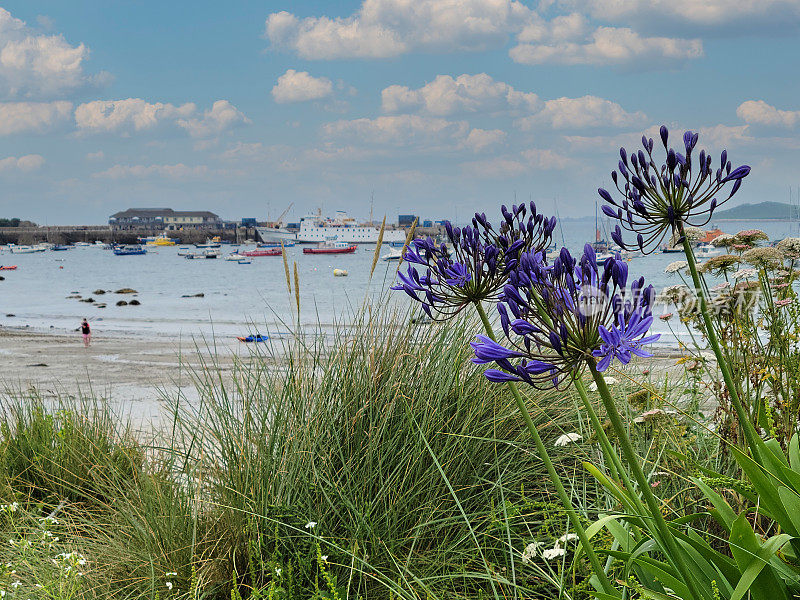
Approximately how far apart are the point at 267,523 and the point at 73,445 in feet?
7.20

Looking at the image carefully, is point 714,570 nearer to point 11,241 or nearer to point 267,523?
point 267,523

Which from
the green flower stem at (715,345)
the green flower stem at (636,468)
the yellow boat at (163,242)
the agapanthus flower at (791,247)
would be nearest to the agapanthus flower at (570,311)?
the green flower stem at (636,468)

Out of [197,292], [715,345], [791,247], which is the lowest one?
A: [197,292]

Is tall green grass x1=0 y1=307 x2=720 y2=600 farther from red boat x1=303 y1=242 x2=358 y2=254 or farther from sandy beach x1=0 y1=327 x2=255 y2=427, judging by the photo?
red boat x1=303 y1=242 x2=358 y2=254

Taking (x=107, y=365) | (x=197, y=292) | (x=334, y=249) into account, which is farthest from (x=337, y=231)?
(x=107, y=365)

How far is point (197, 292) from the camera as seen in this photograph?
46.9 m

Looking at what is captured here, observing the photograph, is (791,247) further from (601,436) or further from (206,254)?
(206,254)

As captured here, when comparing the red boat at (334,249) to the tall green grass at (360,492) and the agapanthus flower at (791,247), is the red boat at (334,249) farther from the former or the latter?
the tall green grass at (360,492)

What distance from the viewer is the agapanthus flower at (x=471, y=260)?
7.00 feet

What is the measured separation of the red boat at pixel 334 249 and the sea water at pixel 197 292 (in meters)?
4.62

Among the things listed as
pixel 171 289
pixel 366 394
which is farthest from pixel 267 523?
pixel 171 289

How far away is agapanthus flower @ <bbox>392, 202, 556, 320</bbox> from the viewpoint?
2.13 m

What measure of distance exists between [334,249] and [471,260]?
10371 cm

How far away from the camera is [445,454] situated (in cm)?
332
